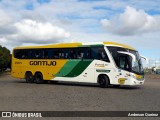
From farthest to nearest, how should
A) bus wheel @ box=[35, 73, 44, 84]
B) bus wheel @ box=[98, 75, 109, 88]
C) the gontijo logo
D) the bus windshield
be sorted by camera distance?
bus wheel @ box=[35, 73, 44, 84] < the gontijo logo < bus wheel @ box=[98, 75, 109, 88] < the bus windshield

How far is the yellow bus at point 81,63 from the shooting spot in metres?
23.1

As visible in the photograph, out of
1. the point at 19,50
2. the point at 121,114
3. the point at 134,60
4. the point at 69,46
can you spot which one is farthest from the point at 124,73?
the point at 121,114

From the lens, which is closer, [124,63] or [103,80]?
[124,63]

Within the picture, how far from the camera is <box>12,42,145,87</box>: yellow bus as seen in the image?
23125 millimetres

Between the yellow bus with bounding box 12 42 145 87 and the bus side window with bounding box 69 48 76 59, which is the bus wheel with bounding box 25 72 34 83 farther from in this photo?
the bus side window with bounding box 69 48 76 59

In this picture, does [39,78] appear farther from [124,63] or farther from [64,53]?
[124,63]

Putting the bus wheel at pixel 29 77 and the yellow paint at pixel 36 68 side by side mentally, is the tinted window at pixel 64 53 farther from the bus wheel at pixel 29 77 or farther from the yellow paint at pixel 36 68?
the bus wheel at pixel 29 77

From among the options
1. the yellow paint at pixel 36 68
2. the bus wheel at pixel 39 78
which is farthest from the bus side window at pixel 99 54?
the bus wheel at pixel 39 78

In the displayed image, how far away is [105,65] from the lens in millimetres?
A: 23609

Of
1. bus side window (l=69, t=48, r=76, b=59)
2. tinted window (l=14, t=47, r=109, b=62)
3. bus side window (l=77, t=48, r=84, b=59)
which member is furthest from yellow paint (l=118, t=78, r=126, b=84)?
bus side window (l=69, t=48, r=76, b=59)

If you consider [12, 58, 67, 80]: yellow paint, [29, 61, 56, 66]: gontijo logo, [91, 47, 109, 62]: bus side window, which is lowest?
[12, 58, 67, 80]: yellow paint

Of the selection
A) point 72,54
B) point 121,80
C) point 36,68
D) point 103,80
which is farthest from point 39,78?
point 121,80

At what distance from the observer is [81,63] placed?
24.9 meters

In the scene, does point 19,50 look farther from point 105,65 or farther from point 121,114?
point 121,114
